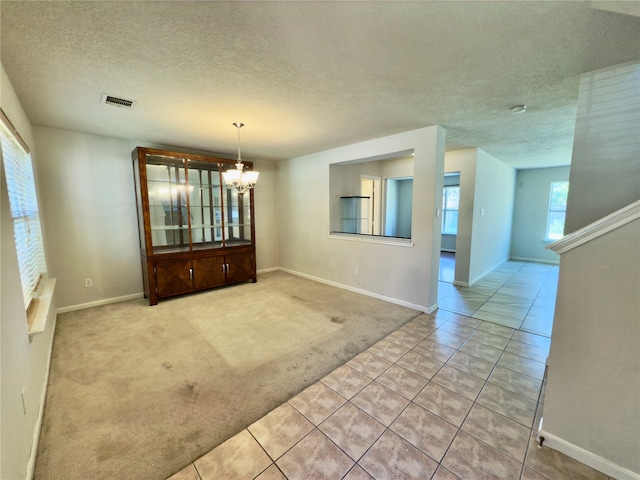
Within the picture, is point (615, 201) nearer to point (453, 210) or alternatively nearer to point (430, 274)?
point (430, 274)

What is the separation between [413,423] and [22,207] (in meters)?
3.45

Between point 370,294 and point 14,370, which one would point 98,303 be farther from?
point 370,294

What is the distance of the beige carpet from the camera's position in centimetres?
154

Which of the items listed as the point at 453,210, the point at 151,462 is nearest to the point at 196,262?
the point at 151,462

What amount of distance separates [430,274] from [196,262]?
3560 mm

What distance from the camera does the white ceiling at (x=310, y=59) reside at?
53.9 inches

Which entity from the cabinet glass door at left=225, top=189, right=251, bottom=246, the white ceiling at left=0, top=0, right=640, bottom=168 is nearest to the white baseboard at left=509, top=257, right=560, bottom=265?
the white ceiling at left=0, top=0, right=640, bottom=168

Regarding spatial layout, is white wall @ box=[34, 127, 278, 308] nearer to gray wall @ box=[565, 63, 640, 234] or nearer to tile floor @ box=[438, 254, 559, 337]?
tile floor @ box=[438, 254, 559, 337]

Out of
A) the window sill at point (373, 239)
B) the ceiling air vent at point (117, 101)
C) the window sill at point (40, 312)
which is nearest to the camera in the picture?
the window sill at point (40, 312)

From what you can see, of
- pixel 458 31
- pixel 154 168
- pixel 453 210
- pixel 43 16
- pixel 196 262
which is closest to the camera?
pixel 43 16

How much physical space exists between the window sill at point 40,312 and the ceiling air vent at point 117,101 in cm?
192

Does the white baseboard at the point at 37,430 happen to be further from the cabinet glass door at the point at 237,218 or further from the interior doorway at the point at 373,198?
the interior doorway at the point at 373,198

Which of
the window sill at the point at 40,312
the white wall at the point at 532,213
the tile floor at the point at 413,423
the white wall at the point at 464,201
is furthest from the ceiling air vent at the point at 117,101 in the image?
the white wall at the point at 532,213

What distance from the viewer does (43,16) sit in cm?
140
